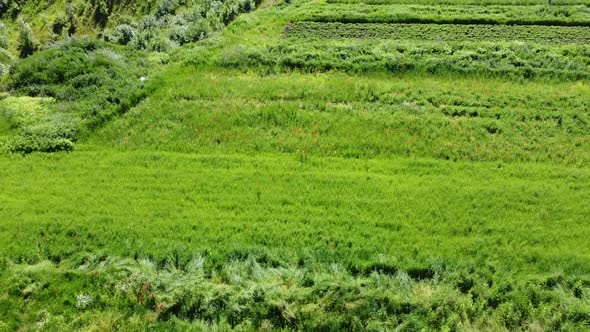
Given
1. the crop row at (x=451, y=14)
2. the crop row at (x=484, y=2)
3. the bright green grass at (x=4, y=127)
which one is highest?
the crop row at (x=484, y=2)

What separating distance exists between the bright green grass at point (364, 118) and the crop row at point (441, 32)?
9457mm

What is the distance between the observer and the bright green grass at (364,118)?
84.3 feet

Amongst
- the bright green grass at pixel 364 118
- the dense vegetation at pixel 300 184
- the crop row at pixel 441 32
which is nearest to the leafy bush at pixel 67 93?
the dense vegetation at pixel 300 184

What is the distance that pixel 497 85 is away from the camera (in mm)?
31328

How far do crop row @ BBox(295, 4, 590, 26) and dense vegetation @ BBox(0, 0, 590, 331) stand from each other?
2.31 metres

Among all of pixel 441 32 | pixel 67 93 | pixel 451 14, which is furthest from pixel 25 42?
pixel 451 14

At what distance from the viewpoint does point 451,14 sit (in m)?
43.1

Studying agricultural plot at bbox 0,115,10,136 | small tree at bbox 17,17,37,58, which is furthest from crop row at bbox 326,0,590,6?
small tree at bbox 17,17,37,58

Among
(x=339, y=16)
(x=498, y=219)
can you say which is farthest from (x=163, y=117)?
(x=339, y=16)

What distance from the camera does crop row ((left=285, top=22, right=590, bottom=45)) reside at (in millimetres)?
39469

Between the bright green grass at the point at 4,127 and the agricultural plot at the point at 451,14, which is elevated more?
the agricultural plot at the point at 451,14

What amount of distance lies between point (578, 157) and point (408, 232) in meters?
10.5

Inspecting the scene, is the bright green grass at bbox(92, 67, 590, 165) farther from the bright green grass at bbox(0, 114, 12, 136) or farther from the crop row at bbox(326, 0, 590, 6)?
the crop row at bbox(326, 0, 590, 6)

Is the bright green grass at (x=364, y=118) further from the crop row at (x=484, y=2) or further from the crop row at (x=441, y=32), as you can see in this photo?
the crop row at (x=484, y=2)
